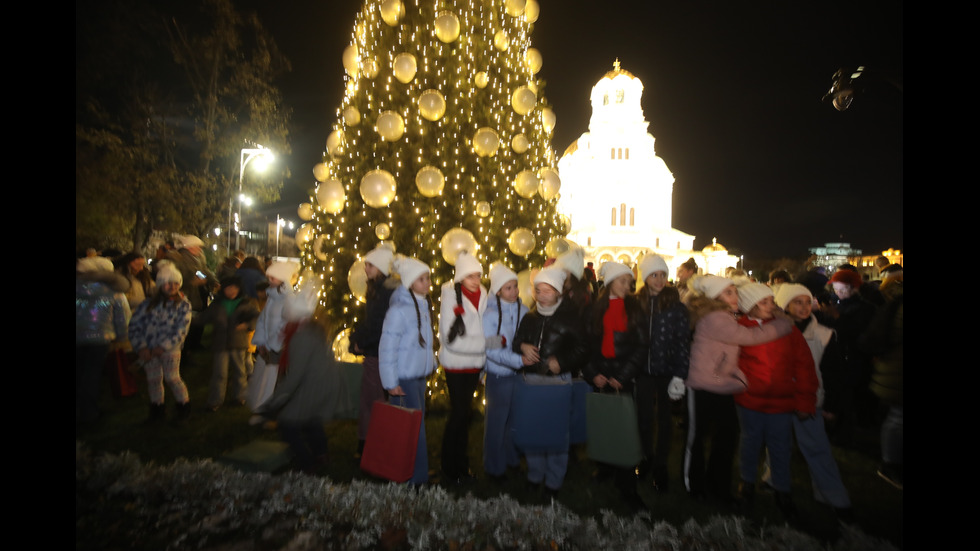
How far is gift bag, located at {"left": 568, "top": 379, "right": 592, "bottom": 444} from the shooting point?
4.46m

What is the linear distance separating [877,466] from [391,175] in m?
6.45

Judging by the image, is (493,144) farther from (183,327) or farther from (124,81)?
(124,81)

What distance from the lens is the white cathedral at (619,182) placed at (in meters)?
53.7

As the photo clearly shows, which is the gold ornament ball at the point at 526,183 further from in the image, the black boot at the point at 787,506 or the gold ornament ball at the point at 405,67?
the black boot at the point at 787,506

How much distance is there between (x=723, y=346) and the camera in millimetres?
4156

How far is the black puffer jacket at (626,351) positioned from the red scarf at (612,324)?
0.03 meters

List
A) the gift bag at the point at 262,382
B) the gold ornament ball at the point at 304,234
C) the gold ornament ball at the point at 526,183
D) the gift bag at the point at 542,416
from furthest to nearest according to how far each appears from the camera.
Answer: the gold ornament ball at the point at 304,234
the gold ornament ball at the point at 526,183
the gift bag at the point at 262,382
the gift bag at the point at 542,416

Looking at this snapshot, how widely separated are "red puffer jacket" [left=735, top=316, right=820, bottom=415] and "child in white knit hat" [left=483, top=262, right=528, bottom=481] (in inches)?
76.8

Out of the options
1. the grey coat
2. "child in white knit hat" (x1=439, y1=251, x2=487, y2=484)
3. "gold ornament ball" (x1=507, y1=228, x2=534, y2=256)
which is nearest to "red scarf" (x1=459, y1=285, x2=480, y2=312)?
"child in white knit hat" (x1=439, y1=251, x2=487, y2=484)

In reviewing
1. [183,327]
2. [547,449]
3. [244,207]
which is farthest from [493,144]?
[244,207]

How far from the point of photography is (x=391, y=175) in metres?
6.37

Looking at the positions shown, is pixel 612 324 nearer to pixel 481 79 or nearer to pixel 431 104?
pixel 431 104

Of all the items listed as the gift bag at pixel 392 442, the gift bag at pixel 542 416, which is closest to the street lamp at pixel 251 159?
the gift bag at pixel 392 442

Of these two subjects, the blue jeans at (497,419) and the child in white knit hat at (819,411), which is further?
the blue jeans at (497,419)
